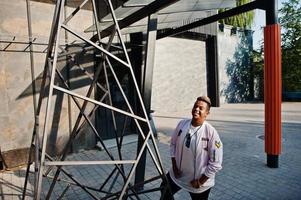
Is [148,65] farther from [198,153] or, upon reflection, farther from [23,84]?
[23,84]

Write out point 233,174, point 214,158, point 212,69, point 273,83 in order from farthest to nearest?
point 212,69 → point 233,174 → point 273,83 → point 214,158

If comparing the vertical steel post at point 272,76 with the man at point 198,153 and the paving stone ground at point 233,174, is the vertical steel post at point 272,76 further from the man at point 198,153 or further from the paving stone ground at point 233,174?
the man at point 198,153

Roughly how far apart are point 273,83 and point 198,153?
3.31 metres

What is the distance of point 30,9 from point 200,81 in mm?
11697

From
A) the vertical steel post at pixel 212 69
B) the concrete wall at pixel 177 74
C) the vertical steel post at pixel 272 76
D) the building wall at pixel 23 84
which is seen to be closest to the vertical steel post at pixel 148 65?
the vertical steel post at pixel 272 76

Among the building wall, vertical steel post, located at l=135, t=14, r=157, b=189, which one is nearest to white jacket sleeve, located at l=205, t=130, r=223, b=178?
vertical steel post, located at l=135, t=14, r=157, b=189

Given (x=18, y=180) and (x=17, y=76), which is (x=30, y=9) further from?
(x=18, y=180)

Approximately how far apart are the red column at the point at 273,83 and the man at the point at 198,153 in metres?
3.08

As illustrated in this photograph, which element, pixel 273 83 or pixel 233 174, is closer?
pixel 273 83

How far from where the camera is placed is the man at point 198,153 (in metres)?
2.73

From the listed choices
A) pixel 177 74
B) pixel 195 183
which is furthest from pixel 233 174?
pixel 177 74

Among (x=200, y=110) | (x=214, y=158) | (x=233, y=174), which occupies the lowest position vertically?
(x=233, y=174)

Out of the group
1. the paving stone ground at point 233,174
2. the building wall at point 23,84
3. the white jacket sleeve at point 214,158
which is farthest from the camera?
the building wall at point 23,84

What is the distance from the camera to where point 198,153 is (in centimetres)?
278
